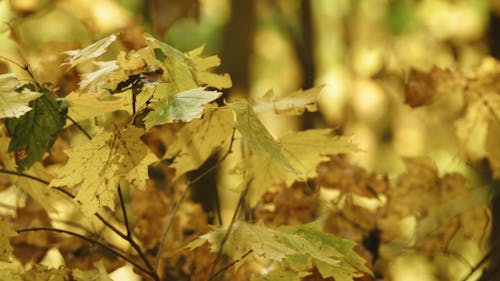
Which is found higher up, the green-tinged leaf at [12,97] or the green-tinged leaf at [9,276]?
the green-tinged leaf at [12,97]

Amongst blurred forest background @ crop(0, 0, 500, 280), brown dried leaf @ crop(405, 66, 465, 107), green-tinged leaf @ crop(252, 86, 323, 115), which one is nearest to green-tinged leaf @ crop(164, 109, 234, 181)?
green-tinged leaf @ crop(252, 86, 323, 115)

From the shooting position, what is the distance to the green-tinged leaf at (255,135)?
0.85 m

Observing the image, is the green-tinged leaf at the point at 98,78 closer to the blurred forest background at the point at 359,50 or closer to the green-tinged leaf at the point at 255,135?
the green-tinged leaf at the point at 255,135

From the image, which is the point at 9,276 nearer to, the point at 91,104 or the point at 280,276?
A: the point at 91,104

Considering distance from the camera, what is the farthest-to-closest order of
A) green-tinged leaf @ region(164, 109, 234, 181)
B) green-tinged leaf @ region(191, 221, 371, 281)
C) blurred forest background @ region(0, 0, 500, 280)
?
blurred forest background @ region(0, 0, 500, 280) → green-tinged leaf @ region(164, 109, 234, 181) → green-tinged leaf @ region(191, 221, 371, 281)

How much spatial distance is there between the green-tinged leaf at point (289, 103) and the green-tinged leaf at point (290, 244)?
0.59 feet

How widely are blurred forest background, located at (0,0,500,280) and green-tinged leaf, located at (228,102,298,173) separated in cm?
128

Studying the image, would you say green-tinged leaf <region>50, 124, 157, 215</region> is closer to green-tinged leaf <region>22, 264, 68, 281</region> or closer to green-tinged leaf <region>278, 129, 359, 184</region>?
green-tinged leaf <region>22, 264, 68, 281</region>

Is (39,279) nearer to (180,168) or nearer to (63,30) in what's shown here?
(180,168)

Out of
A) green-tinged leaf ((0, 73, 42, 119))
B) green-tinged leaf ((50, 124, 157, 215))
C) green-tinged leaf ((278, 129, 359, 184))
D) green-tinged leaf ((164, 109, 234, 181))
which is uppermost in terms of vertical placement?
green-tinged leaf ((0, 73, 42, 119))

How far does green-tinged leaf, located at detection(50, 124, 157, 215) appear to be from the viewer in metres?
0.91

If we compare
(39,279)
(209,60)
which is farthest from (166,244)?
(209,60)

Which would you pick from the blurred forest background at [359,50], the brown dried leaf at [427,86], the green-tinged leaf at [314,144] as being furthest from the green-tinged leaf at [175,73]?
the blurred forest background at [359,50]

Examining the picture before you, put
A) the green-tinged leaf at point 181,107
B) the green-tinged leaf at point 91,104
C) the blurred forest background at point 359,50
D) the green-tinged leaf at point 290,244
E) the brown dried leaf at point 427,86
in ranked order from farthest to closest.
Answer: the blurred forest background at point 359,50, the brown dried leaf at point 427,86, the green-tinged leaf at point 91,104, the green-tinged leaf at point 290,244, the green-tinged leaf at point 181,107
